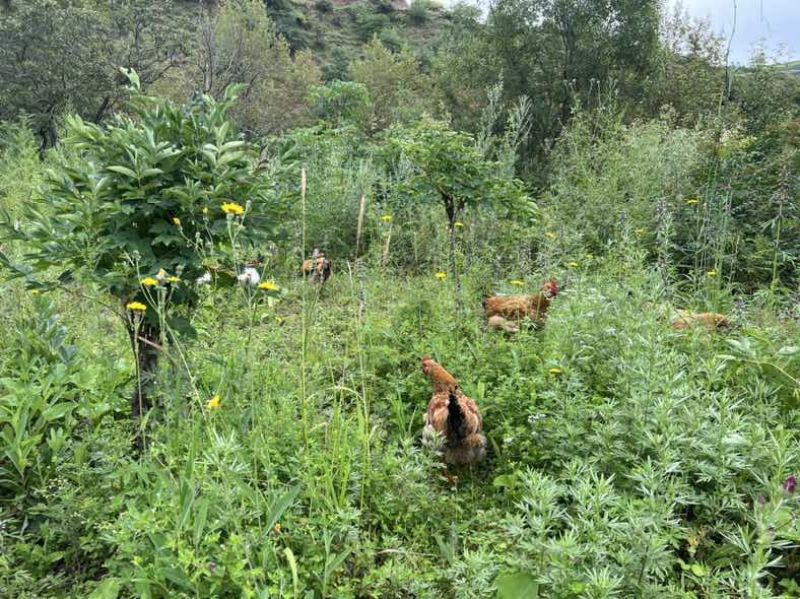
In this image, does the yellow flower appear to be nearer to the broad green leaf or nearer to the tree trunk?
the tree trunk

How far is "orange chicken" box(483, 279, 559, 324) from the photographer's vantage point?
2.96 metres

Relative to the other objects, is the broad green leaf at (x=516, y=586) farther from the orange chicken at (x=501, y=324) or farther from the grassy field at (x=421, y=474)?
the orange chicken at (x=501, y=324)

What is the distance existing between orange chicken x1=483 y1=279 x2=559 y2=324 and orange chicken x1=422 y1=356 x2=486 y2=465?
960mm

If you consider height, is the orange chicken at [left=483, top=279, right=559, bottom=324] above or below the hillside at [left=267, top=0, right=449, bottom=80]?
below

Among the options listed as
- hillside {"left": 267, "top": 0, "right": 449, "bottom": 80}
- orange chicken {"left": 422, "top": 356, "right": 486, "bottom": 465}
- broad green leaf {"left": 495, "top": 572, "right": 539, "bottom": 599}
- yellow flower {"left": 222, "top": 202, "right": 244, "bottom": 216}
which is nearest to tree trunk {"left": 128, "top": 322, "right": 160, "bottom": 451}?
yellow flower {"left": 222, "top": 202, "right": 244, "bottom": 216}

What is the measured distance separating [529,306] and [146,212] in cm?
198

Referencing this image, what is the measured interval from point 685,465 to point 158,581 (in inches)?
59.8

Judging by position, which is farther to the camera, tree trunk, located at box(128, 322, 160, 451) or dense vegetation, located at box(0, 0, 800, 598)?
tree trunk, located at box(128, 322, 160, 451)

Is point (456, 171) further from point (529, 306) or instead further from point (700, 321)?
point (700, 321)

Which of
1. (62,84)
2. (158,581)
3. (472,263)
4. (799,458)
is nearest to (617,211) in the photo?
(472,263)

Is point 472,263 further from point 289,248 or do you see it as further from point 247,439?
point 247,439

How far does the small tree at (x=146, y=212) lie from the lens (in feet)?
6.24

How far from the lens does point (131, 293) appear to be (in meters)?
1.97

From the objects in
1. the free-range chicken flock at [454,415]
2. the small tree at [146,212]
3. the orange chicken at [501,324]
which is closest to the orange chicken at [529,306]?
the orange chicken at [501,324]
